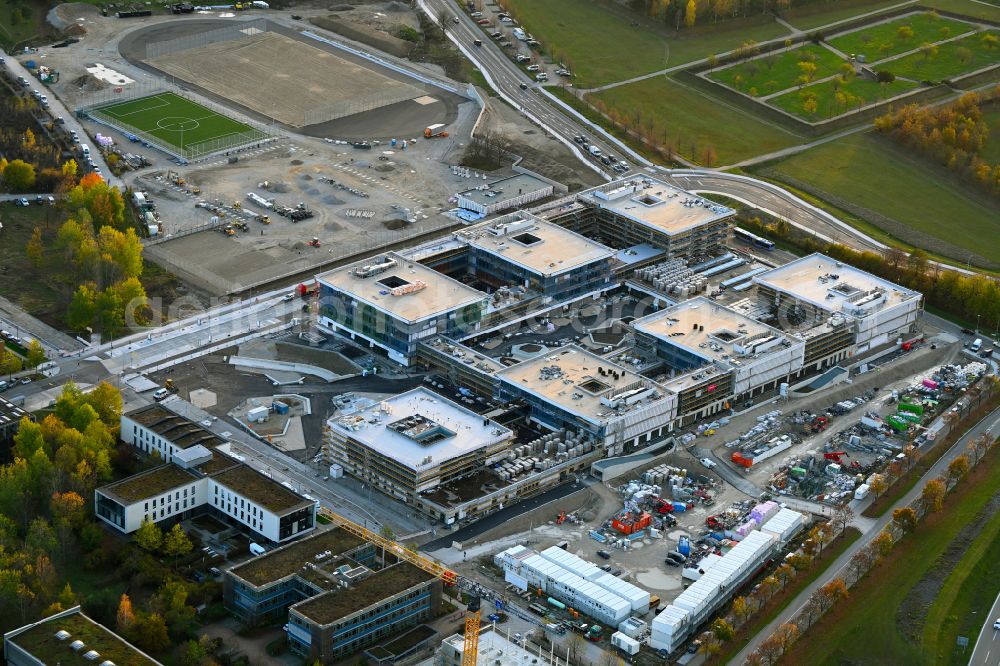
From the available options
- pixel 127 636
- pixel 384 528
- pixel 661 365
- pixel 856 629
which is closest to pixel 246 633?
pixel 127 636

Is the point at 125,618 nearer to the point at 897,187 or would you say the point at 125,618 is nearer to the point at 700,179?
the point at 700,179

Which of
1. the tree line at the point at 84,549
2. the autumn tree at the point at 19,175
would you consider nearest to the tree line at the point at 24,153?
the autumn tree at the point at 19,175

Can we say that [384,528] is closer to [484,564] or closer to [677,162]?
[484,564]

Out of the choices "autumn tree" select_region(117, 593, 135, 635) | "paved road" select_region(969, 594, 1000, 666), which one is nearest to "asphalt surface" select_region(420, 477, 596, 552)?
"autumn tree" select_region(117, 593, 135, 635)

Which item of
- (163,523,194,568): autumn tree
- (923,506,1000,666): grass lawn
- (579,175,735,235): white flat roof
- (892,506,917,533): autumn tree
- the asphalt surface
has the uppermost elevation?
(579,175,735,235): white flat roof

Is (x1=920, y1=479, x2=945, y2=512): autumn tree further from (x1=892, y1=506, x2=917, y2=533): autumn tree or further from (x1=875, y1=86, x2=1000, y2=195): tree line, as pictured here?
(x1=875, y1=86, x2=1000, y2=195): tree line
